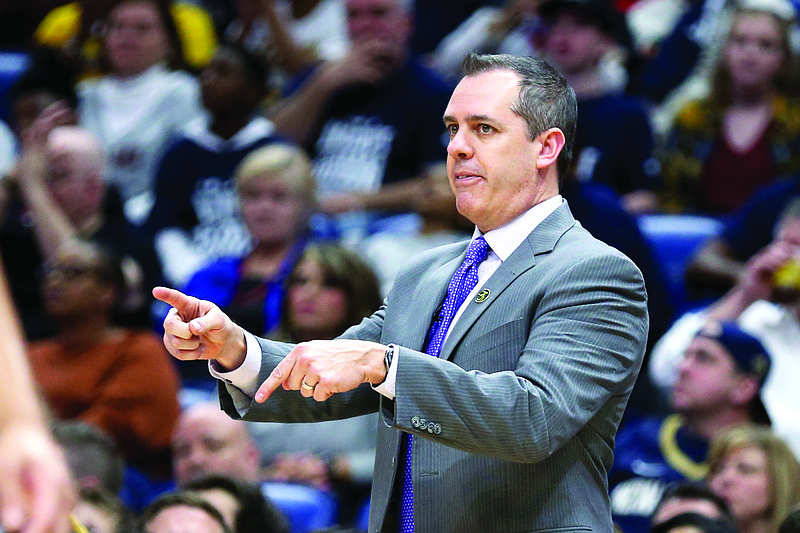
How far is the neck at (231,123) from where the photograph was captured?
6.00 meters

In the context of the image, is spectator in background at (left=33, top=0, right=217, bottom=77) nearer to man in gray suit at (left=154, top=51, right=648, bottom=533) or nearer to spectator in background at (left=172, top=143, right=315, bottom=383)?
spectator in background at (left=172, top=143, right=315, bottom=383)

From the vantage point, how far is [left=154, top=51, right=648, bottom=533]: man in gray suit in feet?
6.79

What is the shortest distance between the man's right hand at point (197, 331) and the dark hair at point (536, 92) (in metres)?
0.68

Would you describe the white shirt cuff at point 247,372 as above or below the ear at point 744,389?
above

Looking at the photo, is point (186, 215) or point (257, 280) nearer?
point (257, 280)

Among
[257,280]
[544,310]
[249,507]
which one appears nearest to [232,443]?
[249,507]

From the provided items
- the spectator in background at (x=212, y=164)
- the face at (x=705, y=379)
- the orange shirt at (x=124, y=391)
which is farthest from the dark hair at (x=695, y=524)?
the spectator in background at (x=212, y=164)

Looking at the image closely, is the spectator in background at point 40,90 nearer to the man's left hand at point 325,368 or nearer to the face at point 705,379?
the face at point 705,379

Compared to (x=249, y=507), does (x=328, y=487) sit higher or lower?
lower

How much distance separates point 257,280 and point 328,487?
1113 mm

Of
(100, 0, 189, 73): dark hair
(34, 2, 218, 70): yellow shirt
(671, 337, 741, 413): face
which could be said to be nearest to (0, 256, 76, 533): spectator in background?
(671, 337, 741, 413): face

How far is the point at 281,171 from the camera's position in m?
5.13

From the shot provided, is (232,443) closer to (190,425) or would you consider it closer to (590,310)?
(190,425)

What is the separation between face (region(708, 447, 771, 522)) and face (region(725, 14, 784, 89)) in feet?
6.87
